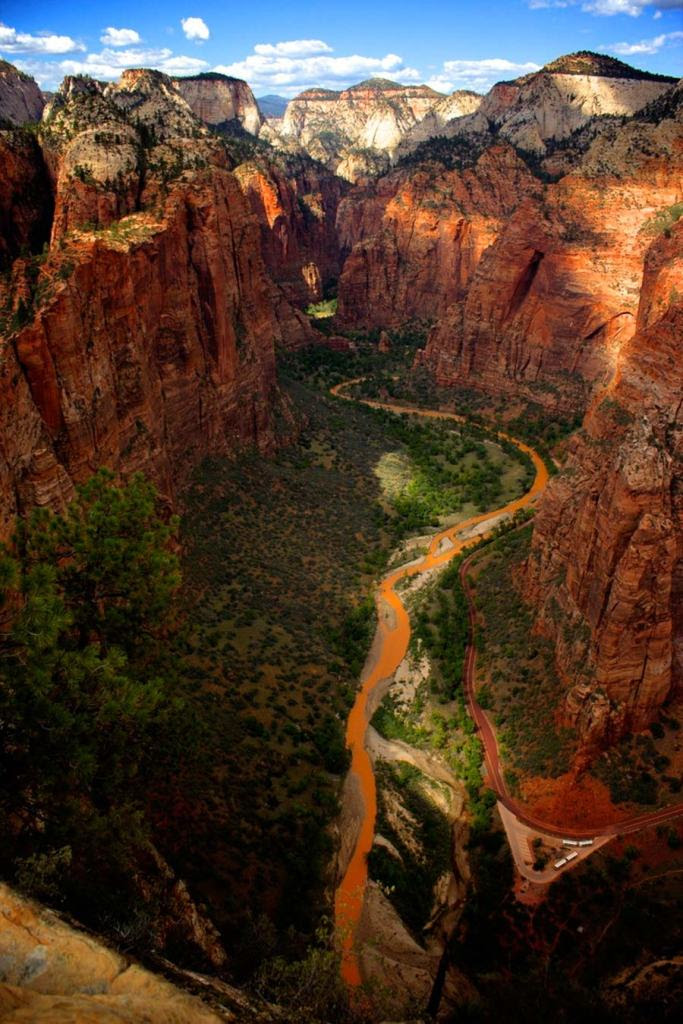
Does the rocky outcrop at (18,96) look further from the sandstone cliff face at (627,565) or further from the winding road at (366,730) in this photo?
the sandstone cliff face at (627,565)

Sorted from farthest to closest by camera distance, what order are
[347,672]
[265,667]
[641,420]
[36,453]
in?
[347,672] → [265,667] → [641,420] → [36,453]

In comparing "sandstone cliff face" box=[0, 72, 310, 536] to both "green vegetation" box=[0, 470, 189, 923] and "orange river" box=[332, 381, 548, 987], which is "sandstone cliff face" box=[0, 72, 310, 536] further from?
"orange river" box=[332, 381, 548, 987]

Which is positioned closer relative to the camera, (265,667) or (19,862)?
(19,862)

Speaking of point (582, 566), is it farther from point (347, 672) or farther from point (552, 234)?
point (552, 234)

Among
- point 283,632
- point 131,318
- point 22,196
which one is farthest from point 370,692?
point 22,196

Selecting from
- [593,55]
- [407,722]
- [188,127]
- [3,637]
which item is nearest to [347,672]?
[407,722]

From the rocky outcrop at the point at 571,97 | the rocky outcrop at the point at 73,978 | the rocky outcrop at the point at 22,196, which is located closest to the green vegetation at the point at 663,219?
the rocky outcrop at the point at 22,196

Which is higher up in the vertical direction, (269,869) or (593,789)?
(593,789)
